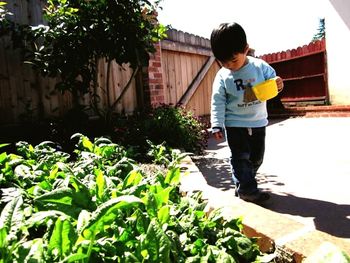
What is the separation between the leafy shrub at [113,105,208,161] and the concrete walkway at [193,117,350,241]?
0.32 metres

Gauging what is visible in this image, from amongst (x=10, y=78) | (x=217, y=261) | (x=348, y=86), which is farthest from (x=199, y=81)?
(x=217, y=261)

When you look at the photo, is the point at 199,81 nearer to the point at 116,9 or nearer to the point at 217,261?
the point at 116,9

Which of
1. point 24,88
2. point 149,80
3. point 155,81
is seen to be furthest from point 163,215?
point 155,81

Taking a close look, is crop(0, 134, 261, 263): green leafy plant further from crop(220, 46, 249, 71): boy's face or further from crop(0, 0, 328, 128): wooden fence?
crop(0, 0, 328, 128): wooden fence

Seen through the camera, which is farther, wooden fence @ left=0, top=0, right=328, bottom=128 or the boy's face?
wooden fence @ left=0, top=0, right=328, bottom=128

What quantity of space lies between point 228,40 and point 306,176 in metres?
1.60

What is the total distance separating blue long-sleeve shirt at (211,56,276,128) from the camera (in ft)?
8.64

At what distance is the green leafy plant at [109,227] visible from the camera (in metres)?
0.97

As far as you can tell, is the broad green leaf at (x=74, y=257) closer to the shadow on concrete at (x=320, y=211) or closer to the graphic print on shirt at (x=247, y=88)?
the shadow on concrete at (x=320, y=211)

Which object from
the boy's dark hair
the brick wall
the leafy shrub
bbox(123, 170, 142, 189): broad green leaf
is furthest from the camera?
the brick wall

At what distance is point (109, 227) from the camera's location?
3.79 ft

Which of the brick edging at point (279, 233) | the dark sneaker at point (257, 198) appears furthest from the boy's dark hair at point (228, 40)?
the brick edging at point (279, 233)

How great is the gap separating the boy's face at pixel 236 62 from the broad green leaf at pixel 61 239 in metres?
1.89

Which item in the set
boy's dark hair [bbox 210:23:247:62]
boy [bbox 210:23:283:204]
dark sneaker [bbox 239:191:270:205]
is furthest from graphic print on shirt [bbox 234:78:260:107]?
dark sneaker [bbox 239:191:270:205]
